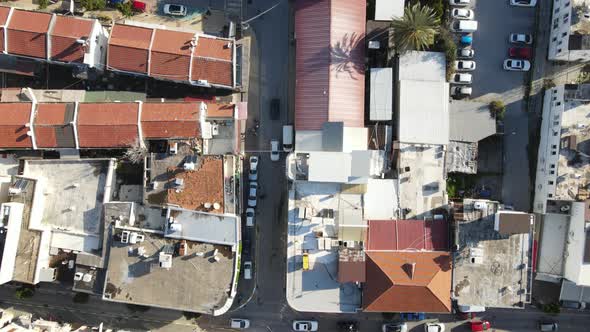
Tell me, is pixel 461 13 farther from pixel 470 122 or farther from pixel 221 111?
pixel 221 111

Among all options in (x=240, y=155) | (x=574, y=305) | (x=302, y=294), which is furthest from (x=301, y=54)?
(x=574, y=305)

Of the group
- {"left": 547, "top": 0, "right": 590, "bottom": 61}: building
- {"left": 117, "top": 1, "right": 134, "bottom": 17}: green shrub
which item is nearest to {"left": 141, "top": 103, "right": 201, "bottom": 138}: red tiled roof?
{"left": 117, "top": 1, "right": 134, "bottom": 17}: green shrub

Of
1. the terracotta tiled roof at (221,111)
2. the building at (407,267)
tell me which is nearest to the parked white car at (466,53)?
the building at (407,267)

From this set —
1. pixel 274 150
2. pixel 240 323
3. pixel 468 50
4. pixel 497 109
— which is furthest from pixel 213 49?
pixel 497 109

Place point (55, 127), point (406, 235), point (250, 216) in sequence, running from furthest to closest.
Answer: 1. point (250, 216)
2. point (55, 127)
3. point (406, 235)

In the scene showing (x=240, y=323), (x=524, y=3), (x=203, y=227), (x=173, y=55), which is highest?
(x=524, y=3)

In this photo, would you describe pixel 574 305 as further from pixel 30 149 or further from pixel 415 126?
pixel 30 149
